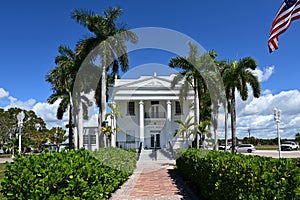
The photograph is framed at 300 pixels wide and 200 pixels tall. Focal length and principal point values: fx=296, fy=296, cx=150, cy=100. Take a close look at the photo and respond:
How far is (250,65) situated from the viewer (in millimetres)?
25094

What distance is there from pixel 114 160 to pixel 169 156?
19.4 meters

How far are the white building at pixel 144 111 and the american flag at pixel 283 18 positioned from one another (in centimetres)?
2519

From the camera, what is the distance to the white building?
34.1 meters

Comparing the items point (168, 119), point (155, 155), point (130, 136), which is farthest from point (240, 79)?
point (130, 136)

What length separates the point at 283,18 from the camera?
25.0 ft

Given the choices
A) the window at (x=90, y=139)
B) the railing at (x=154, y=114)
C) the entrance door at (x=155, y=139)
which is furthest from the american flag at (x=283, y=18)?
the window at (x=90, y=139)

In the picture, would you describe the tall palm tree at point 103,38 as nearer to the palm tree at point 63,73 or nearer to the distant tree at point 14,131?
the palm tree at point 63,73

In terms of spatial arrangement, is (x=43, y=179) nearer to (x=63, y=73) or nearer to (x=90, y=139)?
(x=63, y=73)

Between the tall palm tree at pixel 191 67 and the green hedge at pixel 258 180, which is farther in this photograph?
the tall palm tree at pixel 191 67

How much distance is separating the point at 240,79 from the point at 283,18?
58.9 ft

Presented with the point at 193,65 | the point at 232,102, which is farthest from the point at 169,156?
the point at 193,65

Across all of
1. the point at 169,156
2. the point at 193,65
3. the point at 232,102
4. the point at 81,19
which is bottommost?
the point at 169,156

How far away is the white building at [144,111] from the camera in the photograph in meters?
34.1

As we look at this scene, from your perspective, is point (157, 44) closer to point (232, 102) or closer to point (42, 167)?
point (232, 102)
